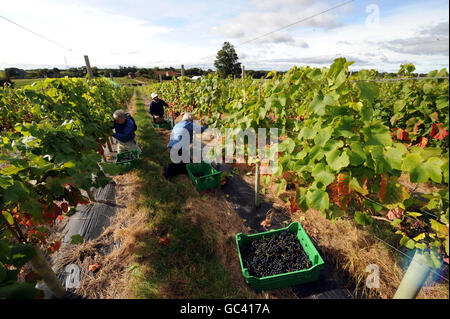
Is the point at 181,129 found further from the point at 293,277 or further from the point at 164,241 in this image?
the point at 293,277

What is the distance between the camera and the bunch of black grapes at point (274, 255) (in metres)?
2.42

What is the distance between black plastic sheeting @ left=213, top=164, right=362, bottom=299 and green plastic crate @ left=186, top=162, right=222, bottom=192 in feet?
1.06

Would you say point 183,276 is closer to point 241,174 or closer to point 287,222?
point 287,222

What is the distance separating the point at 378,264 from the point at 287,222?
1254 millimetres

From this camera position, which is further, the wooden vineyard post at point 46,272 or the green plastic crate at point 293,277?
the green plastic crate at point 293,277

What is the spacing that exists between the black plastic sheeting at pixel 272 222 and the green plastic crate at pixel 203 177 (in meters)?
0.32

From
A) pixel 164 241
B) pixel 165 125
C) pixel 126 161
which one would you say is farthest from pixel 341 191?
pixel 165 125

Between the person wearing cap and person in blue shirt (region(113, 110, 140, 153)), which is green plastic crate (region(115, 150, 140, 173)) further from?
the person wearing cap

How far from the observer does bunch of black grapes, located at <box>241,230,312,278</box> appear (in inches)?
95.4

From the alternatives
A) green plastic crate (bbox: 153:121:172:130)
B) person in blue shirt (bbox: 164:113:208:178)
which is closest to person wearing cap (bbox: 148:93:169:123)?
green plastic crate (bbox: 153:121:172:130)

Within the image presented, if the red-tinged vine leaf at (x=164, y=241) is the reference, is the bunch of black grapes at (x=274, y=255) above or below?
above

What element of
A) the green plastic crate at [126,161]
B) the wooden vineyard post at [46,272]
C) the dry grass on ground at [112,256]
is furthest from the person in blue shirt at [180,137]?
the wooden vineyard post at [46,272]

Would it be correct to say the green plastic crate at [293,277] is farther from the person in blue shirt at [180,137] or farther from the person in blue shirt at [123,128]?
the person in blue shirt at [123,128]
